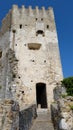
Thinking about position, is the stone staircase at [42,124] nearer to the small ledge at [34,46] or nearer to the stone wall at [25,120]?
the stone wall at [25,120]

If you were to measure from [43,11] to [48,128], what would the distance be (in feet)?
46.0

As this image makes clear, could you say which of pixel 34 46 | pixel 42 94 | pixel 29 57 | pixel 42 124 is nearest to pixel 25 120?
pixel 42 124

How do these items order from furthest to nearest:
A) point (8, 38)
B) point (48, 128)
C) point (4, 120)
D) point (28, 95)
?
point (8, 38) < point (28, 95) < point (48, 128) < point (4, 120)

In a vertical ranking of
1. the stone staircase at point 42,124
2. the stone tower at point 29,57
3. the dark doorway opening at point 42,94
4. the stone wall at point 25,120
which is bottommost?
the stone staircase at point 42,124

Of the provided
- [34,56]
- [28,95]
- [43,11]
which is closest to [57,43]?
[34,56]

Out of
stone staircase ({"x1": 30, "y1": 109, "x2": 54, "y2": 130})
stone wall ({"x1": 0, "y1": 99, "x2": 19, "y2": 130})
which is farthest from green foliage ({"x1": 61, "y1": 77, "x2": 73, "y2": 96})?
stone wall ({"x1": 0, "y1": 99, "x2": 19, "y2": 130})

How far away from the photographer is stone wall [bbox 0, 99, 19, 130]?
221 inches

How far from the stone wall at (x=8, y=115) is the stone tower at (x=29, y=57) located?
8.95 metres

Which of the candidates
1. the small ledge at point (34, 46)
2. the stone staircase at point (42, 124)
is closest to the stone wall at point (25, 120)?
the stone staircase at point (42, 124)

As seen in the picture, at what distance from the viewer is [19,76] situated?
53.6ft

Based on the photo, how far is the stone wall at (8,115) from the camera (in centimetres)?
561

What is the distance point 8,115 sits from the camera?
5.82 meters

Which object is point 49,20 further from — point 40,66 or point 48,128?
point 48,128

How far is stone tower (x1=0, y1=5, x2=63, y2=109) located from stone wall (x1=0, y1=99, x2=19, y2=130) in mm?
8950
